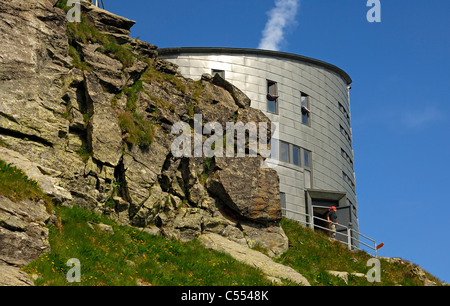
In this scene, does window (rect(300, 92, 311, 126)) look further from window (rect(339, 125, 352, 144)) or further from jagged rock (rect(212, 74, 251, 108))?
jagged rock (rect(212, 74, 251, 108))

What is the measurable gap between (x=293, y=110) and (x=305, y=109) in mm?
1369

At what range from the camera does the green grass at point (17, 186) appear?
762 inches

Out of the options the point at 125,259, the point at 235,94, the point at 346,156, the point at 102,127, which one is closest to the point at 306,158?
the point at 346,156

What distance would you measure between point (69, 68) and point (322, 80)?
1111 inches

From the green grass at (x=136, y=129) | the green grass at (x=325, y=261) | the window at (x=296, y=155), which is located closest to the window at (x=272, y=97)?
the window at (x=296, y=155)

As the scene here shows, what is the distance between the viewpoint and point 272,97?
4512 centimetres

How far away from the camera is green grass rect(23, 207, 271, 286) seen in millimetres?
18078

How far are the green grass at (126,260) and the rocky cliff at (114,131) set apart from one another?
3.51ft

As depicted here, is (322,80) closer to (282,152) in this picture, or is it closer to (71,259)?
(282,152)

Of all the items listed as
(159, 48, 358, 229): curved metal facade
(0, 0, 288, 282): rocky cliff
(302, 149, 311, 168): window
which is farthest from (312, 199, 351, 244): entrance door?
(0, 0, 288, 282): rocky cliff

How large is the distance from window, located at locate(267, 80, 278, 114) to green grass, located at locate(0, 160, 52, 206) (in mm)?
26527

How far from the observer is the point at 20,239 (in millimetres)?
17688

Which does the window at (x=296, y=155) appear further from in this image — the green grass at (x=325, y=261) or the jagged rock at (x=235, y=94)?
the jagged rock at (x=235, y=94)
